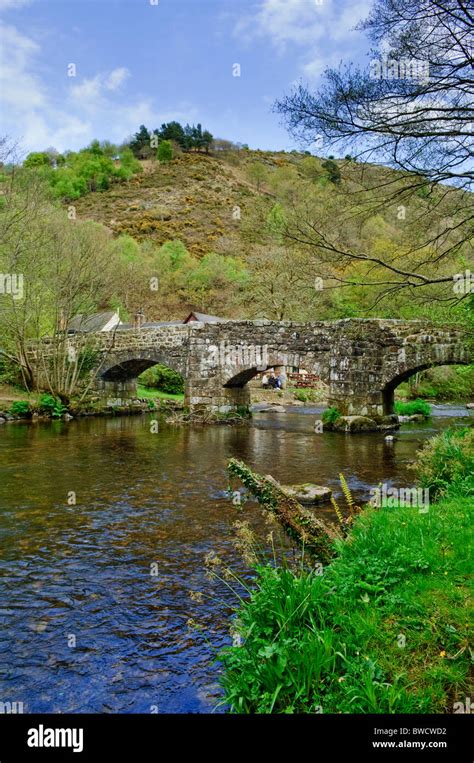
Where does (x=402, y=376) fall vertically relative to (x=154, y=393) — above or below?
above

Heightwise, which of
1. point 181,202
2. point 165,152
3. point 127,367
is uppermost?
point 165,152

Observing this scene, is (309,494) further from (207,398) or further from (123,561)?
(207,398)

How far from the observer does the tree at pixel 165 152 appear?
117 metres

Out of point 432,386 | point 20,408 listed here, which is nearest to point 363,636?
point 20,408

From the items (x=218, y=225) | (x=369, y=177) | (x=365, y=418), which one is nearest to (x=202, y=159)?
(x=218, y=225)

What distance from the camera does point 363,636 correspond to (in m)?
3.46

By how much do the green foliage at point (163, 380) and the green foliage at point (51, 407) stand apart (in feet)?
38.8

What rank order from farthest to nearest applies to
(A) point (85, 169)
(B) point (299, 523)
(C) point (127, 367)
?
(A) point (85, 169) → (C) point (127, 367) → (B) point (299, 523)

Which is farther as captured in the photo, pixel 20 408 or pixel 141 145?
pixel 141 145

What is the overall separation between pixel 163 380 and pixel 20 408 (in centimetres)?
1386

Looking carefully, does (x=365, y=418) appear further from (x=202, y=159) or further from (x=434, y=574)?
(x=202, y=159)

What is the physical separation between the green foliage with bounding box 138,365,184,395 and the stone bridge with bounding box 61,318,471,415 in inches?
307

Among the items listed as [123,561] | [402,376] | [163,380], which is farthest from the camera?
[163,380]
